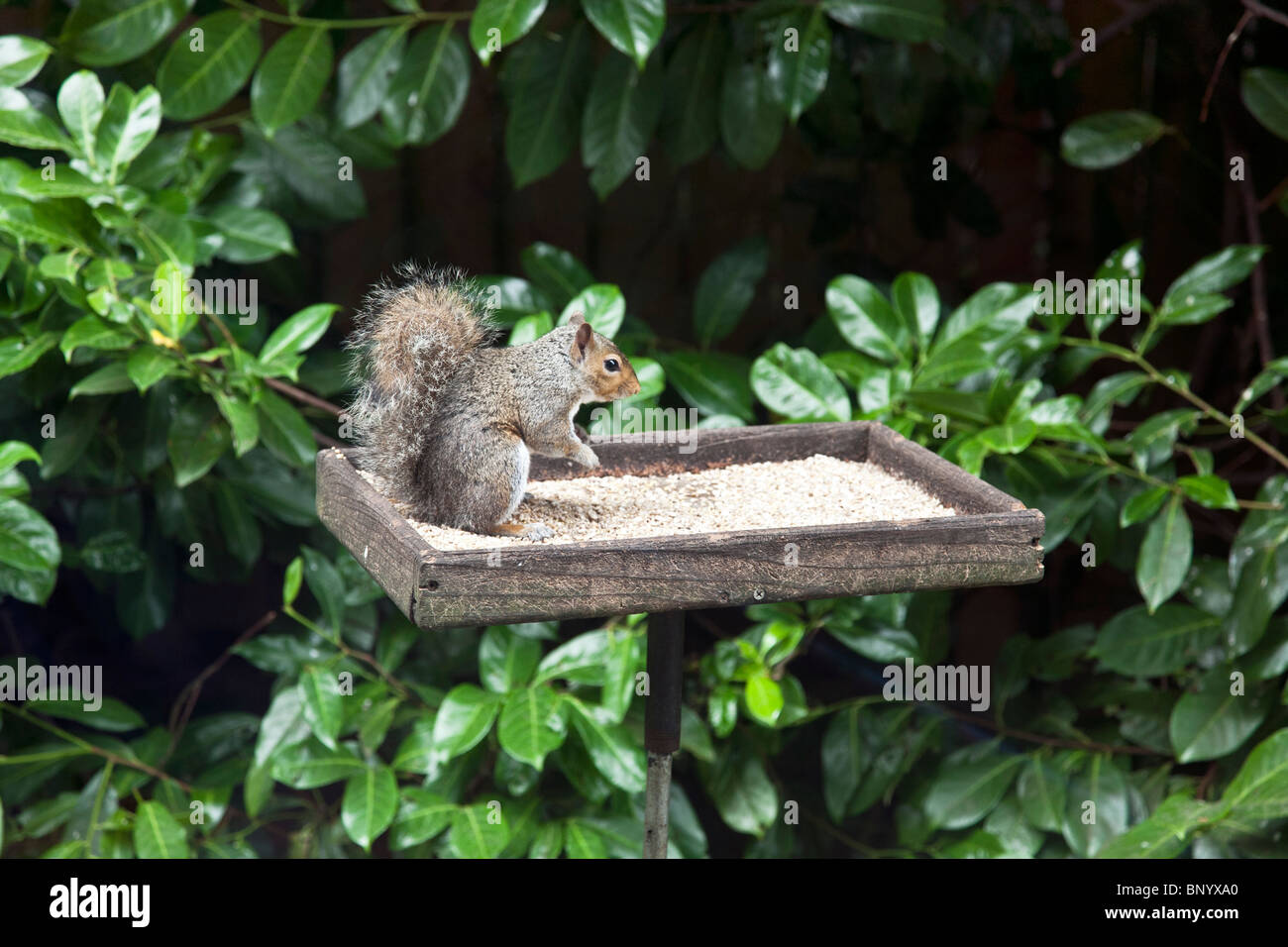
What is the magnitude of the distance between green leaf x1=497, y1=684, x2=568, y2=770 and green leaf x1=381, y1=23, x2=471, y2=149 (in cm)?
86

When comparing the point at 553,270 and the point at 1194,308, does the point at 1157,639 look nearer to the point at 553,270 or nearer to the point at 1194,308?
the point at 1194,308

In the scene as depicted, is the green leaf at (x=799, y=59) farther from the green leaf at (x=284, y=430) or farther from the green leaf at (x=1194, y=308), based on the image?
the green leaf at (x=284, y=430)

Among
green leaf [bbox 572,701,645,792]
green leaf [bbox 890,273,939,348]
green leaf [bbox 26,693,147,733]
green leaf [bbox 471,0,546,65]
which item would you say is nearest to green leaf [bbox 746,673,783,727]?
green leaf [bbox 572,701,645,792]

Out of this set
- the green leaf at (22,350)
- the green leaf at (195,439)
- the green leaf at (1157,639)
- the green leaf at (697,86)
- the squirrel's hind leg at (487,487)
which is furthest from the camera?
the green leaf at (697,86)

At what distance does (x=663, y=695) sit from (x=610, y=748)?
0.61 m

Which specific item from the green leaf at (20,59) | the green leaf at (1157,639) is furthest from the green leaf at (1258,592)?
the green leaf at (20,59)

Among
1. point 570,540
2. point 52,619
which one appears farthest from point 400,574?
point 52,619

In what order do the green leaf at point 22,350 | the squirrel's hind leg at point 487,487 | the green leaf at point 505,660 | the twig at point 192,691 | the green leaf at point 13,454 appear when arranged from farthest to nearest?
the twig at point 192,691 < the green leaf at point 505,660 < the green leaf at point 22,350 < the green leaf at point 13,454 < the squirrel's hind leg at point 487,487

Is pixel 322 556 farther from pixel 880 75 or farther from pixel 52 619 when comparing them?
pixel 880 75

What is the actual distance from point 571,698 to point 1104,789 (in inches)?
34.4

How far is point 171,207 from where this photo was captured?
189cm

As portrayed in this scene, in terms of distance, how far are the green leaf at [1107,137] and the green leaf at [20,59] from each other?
1.58 m

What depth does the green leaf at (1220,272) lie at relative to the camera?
80.2 inches

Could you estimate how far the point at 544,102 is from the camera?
2.14 metres
